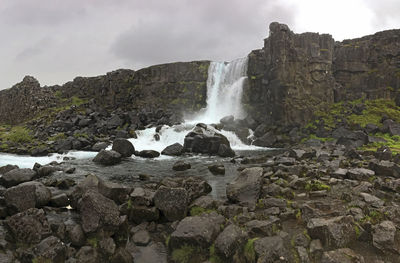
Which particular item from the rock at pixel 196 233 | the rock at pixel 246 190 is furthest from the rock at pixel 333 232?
the rock at pixel 246 190

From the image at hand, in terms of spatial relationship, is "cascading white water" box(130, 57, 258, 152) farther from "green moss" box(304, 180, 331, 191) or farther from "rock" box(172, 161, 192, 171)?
"green moss" box(304, 180, 331, 191)

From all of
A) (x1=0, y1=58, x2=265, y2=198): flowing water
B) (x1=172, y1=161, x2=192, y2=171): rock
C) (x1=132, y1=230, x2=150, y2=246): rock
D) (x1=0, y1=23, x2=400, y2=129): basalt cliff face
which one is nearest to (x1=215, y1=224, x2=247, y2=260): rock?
(x1=132, y1=230, x2=150, y2=246): rock

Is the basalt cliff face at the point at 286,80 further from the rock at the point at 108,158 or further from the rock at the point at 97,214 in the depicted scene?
the rock at the point at 97,214

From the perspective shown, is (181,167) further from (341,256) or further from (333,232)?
(341,256)

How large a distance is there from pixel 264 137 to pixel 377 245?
30.3 meters

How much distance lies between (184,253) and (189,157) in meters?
20.0

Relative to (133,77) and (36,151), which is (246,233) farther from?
(133,77)

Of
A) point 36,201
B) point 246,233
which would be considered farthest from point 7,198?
point 246,233

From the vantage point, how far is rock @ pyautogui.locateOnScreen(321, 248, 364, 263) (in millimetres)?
7242

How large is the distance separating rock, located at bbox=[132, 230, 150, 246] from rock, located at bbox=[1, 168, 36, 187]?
34.9 ft

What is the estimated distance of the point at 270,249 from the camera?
7.82 meters

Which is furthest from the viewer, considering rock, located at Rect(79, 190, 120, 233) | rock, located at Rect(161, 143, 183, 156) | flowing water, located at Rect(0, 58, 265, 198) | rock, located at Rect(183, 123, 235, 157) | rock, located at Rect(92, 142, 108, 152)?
rock, located at Rect(92, 142, 108, 152)

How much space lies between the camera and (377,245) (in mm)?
7969

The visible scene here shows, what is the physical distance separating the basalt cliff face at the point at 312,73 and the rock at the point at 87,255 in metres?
36.9
